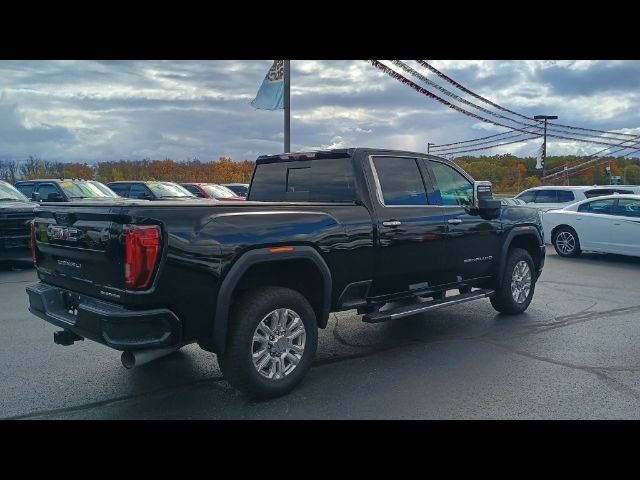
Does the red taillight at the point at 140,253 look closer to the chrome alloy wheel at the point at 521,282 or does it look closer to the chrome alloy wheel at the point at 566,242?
the chrome alloy wheel at the point at 521,282

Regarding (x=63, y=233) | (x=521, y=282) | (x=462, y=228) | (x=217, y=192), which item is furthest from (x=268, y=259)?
(x=217, y=192)

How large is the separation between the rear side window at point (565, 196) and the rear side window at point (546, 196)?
4.6 inches

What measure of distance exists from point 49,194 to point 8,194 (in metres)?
2.66

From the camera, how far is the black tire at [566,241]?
12852 millimetres

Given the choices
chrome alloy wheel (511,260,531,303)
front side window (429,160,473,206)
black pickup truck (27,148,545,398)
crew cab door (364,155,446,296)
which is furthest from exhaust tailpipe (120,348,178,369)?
chrome alloy wheel (511,260,531,303)

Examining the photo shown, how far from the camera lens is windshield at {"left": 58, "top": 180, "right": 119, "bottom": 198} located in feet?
46.4

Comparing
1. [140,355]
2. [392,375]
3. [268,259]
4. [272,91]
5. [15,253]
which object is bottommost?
[392,375]

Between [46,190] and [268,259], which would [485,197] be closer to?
[268,259]

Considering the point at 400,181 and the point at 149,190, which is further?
the point at 149,190

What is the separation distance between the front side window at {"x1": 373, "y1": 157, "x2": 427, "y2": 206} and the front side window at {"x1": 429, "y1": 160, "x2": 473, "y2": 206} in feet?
1.07

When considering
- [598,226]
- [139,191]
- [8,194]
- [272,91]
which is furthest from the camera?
[272,91]

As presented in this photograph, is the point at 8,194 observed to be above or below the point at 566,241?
above

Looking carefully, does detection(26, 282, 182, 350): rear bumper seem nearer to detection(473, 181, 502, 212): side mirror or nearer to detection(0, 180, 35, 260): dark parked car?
detection(473, 181, 502, 212): side mirror

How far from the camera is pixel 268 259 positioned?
13.7ft
